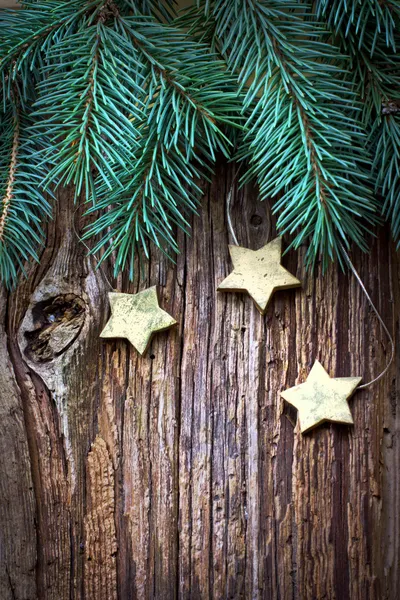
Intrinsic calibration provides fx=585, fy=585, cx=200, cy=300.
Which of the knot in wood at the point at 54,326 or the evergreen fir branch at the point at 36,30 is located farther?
the knot in wood at the point at 54,326

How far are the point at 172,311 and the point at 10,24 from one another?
0.42m

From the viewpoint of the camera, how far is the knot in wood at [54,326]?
82 centimetres

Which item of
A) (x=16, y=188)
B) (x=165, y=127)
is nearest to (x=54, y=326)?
(x=16, y=188)

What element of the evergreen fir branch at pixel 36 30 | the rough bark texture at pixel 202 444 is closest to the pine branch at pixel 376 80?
the rough bark texture at pixel 202 444

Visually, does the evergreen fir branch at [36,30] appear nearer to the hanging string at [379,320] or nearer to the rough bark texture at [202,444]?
the rough bark texture at [202,444]

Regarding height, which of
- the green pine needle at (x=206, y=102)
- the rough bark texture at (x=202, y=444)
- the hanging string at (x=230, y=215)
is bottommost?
the rough bark texture at (x=202, y=444)

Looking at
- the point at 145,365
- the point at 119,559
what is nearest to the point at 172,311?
the point at 145,365

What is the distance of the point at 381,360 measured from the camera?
0.79 m

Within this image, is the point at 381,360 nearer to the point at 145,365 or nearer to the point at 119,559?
the point at 145,365

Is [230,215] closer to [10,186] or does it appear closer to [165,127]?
[165,127]

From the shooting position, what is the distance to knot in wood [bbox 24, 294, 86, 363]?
2.68ft

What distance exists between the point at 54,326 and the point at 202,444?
0.87 ft

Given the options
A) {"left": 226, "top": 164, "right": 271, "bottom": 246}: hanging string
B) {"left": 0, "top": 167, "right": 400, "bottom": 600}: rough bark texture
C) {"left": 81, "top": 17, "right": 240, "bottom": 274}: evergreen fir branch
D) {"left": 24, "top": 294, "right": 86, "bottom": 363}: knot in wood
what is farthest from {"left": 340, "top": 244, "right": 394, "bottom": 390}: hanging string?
{"left": 24, "top": 294, "right": 86, "bottom": 363}: knot in wood

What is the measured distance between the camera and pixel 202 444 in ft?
2.59
